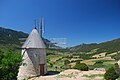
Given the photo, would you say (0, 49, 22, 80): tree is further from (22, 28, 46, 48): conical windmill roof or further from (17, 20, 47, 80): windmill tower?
(22, 28, 46, 48): conical windmill roof

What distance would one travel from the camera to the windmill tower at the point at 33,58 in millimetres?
29312

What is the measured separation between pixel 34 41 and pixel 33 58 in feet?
7.43

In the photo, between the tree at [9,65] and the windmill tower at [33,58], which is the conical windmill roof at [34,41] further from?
the tree at [9,65]

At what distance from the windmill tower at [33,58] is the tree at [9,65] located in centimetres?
689

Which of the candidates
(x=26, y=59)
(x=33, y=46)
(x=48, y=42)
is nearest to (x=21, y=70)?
(x=26, y=59)

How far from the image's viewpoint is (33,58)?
2959 cm

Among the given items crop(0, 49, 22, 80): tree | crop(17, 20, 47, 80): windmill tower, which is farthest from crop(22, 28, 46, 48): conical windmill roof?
crop(0, 49, 22, 80): tree

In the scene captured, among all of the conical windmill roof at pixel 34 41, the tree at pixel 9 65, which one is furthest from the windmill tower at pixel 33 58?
the tree at pixel 9 65

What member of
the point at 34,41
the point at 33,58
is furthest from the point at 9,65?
the point at 34,41

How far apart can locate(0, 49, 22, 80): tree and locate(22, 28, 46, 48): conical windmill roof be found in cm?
758

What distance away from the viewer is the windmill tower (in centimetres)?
2931

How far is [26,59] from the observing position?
1163 inches

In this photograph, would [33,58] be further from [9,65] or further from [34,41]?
[9,65]

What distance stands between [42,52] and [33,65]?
82.1 inches
